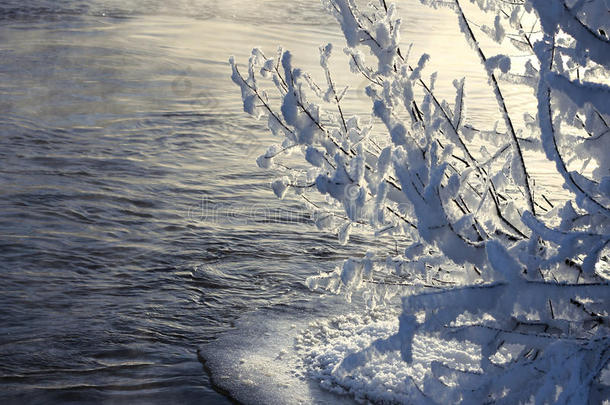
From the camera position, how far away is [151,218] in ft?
19.7

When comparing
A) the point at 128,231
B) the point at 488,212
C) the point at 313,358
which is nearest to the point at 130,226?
the point at 128,231

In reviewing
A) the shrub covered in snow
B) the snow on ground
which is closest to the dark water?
the snow on ground

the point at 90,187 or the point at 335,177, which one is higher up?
the point at 335,177

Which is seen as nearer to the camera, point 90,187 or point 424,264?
point 424,264

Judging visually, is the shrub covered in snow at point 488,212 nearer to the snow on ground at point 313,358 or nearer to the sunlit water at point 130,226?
the snow on ground at point 313,358

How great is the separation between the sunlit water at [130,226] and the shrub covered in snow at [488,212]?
4.68 ft

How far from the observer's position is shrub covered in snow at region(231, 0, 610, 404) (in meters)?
1.98

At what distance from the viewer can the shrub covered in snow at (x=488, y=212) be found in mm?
1979

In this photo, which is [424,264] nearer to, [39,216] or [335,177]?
[335,177]

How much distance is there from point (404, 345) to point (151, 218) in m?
4.17

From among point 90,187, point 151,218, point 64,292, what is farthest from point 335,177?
point 90,187

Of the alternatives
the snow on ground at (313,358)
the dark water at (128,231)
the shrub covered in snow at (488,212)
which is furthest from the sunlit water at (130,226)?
the shrub covered in snow at (488,212)

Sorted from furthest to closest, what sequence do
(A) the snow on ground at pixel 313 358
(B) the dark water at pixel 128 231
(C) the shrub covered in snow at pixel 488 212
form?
(B) the dark water at pixel 128 231
(A) the snow on ground at pixel 313 358
(C) the shrub covered in snow at pixel 488 212

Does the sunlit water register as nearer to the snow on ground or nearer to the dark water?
the dark water
